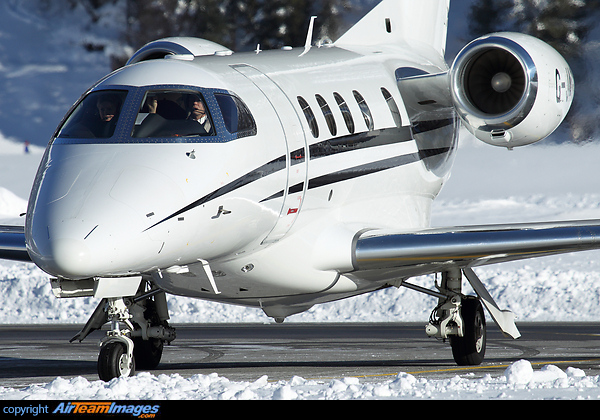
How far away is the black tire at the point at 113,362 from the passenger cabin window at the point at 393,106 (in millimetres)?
5209

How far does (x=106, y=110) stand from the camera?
9094mm

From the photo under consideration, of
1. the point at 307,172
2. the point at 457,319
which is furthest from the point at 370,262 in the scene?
the point at 457,319

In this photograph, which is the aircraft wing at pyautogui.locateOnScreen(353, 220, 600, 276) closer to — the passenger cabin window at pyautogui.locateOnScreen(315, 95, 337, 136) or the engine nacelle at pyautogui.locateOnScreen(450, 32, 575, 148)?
the passenger cabin window at pyautogui.locateOnScreen(315, 95, 337, 136)

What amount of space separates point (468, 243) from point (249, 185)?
10.2 ft

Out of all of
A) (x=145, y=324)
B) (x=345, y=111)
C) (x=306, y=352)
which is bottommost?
(x=306, y=352)

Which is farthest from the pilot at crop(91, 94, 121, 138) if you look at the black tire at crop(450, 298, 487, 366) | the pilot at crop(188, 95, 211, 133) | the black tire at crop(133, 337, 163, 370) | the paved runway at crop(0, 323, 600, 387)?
the black tire at crop(450, 298, 487, 366)

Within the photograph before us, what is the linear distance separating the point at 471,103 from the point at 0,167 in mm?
47250

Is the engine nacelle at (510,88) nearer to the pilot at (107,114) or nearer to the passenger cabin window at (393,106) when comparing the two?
the passenger cabin window at (393,106)

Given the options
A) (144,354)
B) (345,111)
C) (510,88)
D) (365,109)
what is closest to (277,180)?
(345,111)

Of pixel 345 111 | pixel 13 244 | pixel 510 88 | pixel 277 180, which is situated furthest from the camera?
pixel 510 88

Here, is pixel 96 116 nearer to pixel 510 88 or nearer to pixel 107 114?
pixel 107 114

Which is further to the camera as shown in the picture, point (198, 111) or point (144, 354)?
point (144, 354)

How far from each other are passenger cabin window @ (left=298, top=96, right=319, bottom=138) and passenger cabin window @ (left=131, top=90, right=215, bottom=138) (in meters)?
1.67

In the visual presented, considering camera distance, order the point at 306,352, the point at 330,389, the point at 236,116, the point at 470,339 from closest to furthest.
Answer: the point at 330,389 < the point at 236,116 < the point at 470,339 < the point at 306,352
